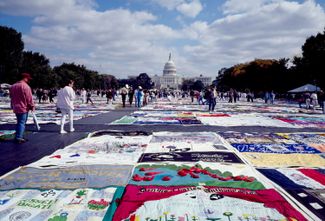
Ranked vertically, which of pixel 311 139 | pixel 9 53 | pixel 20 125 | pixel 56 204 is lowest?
pixel 56 204

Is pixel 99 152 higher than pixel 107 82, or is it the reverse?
pixel 107 82

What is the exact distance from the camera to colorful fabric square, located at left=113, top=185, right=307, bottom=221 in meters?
3.38

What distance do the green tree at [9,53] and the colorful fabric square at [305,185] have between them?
5808 centimetres

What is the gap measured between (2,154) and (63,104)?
12.5 feet

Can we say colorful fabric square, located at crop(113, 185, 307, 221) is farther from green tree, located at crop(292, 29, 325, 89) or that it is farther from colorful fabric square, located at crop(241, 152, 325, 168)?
green tree, located at crop(292, 29, 325, 89)

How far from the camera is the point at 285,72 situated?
66375 millimetres

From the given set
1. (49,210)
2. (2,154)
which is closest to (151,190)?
(49,210)

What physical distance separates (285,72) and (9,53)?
57.5 m

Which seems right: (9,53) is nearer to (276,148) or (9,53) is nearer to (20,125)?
(20,125)

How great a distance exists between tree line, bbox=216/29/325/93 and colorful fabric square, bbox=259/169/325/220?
133ft

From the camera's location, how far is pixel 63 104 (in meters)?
10.5

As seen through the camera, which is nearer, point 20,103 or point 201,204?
point 201,204

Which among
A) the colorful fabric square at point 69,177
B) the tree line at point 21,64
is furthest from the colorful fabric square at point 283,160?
the tree line at point 21,64

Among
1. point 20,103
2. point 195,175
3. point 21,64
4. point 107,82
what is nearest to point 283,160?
point 195,175
